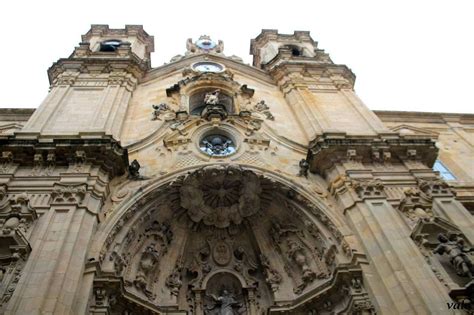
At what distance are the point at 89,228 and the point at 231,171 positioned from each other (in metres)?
4.62

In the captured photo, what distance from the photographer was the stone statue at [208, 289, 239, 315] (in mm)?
12275

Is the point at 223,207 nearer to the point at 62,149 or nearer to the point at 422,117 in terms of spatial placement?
the point at 62,149

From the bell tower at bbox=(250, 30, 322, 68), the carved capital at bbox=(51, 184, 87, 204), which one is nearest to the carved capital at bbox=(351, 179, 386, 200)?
the carved capital at bbox=(51, 184, 87, 204)

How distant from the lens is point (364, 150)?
544 inches

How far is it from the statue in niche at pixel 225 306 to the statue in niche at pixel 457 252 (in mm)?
5651

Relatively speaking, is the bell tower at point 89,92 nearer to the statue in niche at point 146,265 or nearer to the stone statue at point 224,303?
the statue in niche at point 146,265

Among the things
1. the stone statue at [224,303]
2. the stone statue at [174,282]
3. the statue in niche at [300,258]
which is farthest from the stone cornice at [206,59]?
the stone statue at [224,303]

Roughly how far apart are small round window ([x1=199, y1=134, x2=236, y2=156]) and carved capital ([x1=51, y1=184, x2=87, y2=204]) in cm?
479

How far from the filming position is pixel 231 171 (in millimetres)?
13406

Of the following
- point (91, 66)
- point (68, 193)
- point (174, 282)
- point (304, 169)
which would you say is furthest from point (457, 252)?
point (91, 66)

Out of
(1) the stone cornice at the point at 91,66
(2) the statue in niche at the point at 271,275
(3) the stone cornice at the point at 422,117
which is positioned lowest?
(2) the statue in niche at the point at 271,275

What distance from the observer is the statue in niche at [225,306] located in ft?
40.5

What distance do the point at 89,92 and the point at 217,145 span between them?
19.6ft

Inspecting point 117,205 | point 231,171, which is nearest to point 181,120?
point 231,171
